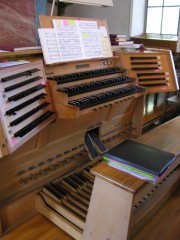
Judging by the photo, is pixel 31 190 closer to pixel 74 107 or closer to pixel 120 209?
pixel 74 107

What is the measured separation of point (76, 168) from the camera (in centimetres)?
223

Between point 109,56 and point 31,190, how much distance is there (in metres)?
1.31

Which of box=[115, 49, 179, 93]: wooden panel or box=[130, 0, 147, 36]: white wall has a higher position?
box=[130, 0, 147, 36]: white wall

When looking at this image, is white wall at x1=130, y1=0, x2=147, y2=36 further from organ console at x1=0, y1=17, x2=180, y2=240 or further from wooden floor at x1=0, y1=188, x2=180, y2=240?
wooden floor at x1=0, y1=188, x2=180, y2=240

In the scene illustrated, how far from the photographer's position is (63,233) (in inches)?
67.9

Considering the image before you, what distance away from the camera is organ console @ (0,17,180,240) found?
1.30 m

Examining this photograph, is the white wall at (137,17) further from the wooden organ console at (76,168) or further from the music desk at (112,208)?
the music desk at (112,208)

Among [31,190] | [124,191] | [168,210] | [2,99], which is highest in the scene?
[2,99]

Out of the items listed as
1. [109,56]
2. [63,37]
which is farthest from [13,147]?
[109,56]

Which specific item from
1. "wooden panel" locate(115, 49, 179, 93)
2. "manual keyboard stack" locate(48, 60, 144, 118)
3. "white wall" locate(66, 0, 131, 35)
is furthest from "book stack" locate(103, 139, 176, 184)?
"white wall" locate(66, 0, 131, 35)

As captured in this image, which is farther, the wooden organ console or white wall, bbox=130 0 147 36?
white wall, bbox=130 0 147 36

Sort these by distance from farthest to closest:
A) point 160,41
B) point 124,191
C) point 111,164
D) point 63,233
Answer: point 160,41
point 63,233
point 111,164
point 124,191

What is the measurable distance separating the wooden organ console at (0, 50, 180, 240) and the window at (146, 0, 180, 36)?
274 cm

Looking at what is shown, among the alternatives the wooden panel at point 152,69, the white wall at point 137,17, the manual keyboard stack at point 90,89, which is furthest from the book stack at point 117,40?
the white wall at point 137,17
